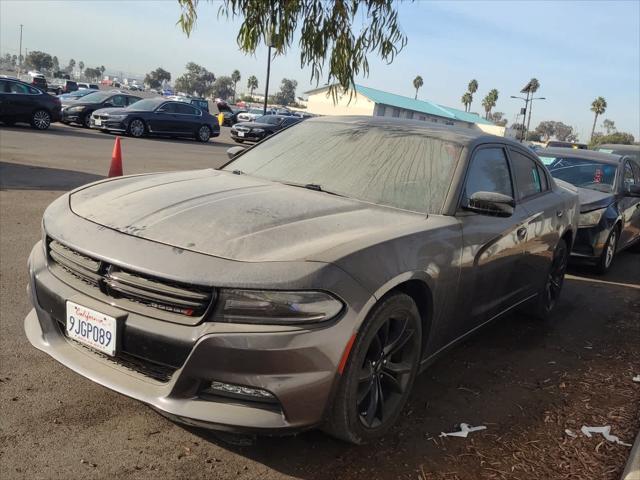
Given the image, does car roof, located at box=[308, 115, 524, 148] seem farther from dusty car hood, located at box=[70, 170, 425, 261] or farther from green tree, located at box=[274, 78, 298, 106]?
green tree, located at box=[274, 78, 298, 106]

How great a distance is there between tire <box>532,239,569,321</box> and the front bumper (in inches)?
126

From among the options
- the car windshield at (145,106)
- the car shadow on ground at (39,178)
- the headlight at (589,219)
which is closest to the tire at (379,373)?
the headlight at (589,219)

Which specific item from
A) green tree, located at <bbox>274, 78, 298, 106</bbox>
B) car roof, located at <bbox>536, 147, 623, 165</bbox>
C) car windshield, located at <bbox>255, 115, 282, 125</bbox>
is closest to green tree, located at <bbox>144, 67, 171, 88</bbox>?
green tree, located at <bbox>274, 78, 298, 106</bbox>

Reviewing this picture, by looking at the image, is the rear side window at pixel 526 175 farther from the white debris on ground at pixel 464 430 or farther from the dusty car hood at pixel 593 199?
the dusty car hood at pixel 593 199

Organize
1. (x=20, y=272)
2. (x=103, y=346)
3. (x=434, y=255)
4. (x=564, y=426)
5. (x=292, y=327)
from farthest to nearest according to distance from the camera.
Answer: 1. (x=20, y=272)
2. (x=564, y=426)
3. (x=434, y=255)
4. (x=103, y=346)
5. (x=292, y=327)

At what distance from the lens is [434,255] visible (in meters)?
3.13

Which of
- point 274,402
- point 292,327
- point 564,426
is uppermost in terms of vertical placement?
point 292,327

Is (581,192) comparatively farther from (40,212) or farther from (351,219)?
(40,212)

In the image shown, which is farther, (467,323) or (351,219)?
(467,323)

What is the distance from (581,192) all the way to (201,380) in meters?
6.53

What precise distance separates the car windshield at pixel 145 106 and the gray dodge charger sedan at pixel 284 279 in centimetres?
1871

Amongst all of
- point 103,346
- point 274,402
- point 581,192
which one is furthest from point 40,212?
point 581,192

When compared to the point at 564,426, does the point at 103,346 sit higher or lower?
higher

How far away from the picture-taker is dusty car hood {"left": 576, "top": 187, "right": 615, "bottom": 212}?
7.11 metres
